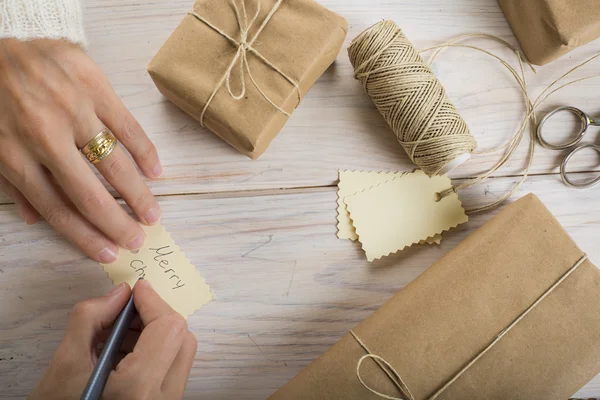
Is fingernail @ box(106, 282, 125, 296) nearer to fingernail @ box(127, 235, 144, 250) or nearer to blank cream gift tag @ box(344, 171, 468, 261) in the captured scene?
fingernail @ box(127, 235, 144, 250)

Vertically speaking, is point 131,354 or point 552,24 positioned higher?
point 552,24

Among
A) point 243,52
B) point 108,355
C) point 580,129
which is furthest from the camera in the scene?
point 580,129

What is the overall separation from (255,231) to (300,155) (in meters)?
0.15

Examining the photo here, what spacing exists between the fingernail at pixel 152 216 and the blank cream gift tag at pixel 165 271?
2 cm

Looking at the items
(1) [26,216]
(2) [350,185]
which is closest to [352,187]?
(2) [350,185]

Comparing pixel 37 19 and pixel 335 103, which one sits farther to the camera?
pixel 335 103

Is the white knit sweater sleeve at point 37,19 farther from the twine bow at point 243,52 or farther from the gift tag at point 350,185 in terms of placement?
the gift tag at point 350,185

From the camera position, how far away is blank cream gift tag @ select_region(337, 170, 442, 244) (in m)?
0.78

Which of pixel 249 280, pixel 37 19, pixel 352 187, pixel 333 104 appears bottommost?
pixel 249 280

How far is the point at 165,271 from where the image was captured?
750 mm

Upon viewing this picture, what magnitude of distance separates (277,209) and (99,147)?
0.29m

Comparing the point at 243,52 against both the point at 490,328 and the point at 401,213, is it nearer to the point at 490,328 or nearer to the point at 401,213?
the point at 401,213

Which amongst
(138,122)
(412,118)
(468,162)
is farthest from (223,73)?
(468,162)

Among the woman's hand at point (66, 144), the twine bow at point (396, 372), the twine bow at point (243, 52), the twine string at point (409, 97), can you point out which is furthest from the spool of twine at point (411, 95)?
the woman's hand at point (66, 144)
